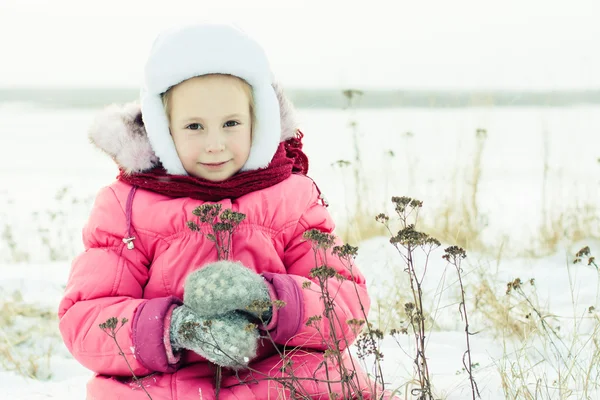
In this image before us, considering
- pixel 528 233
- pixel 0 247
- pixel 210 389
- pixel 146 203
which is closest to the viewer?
pixel 210 389

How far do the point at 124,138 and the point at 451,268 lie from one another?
252 centimetres

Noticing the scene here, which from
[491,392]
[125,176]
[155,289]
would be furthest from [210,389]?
[491,392]

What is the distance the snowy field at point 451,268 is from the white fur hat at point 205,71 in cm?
35

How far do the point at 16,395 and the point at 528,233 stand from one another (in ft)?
13.1

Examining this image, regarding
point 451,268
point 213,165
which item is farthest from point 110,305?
point 451,268

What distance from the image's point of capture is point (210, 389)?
241cm

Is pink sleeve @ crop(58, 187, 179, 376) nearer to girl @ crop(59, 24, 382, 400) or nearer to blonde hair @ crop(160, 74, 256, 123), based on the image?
girl @ crop(59, 24, 382, 400)

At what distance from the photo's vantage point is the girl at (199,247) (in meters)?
2.28

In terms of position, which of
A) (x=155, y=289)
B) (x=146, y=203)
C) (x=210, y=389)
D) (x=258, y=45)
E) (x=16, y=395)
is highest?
(x=258, y=45)

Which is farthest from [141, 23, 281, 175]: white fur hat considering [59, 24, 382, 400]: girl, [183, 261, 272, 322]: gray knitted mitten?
[183, 261, 272, 322]: gray knitted mitten

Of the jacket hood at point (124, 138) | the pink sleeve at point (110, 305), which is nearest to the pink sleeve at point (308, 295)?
the pink sleeve at point (110, 305)

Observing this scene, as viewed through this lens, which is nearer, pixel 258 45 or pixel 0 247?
pixel 258 45

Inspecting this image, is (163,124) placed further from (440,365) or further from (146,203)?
(440,365)

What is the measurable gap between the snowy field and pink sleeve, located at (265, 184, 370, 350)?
1.39 feet
